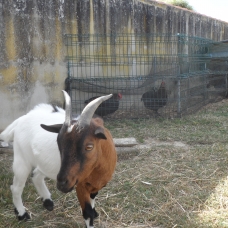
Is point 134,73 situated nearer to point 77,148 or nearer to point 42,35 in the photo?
point 42,35

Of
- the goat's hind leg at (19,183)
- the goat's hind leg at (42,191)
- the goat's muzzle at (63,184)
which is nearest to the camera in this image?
the goat's muzzle at (63,184)

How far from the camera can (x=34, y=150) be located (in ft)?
10.1

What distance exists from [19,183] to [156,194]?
159 cm

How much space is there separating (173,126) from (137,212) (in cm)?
366

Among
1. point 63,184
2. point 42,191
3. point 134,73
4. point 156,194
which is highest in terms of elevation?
point 134,73

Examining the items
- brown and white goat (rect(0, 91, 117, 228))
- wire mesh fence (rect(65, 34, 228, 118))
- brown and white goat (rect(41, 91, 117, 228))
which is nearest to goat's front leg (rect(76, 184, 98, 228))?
brown and white goat (rect(0, 91, 117, 228))

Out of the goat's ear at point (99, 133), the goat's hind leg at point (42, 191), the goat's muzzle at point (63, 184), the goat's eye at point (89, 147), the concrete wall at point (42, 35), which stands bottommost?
the goat's hind leg at point (42, 191)

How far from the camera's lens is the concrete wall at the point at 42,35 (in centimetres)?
617

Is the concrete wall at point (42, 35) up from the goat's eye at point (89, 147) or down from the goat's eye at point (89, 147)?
up

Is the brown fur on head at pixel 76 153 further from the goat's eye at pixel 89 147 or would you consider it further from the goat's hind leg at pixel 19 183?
the goat's hind leg at pixel 19 183

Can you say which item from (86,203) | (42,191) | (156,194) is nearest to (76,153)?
(86,203)

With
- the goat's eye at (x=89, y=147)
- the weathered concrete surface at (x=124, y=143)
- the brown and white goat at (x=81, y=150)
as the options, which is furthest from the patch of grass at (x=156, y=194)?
the goat's eye at (x=89, y=147)

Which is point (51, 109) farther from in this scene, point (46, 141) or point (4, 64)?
point (4, 64)

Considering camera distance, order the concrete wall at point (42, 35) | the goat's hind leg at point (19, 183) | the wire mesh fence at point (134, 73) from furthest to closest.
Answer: the wire mesh fence at point (134, 73) < the concrete wall at point (42, 35) < the goat's hind leg at point (19, 183)
